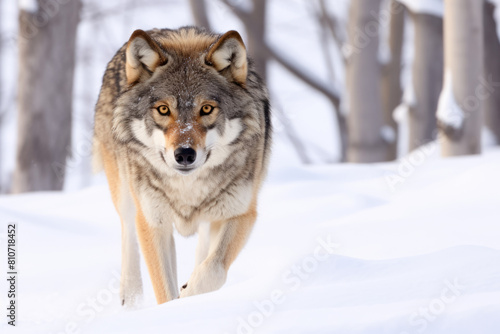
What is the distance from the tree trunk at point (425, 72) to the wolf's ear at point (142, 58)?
25.6ft

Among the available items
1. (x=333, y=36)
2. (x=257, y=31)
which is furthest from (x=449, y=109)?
(x=333, y=36)

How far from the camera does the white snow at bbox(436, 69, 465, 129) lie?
24.2ft

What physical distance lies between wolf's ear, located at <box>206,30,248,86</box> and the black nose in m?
0.68

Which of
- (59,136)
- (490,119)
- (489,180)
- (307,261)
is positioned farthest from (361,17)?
(307,261)

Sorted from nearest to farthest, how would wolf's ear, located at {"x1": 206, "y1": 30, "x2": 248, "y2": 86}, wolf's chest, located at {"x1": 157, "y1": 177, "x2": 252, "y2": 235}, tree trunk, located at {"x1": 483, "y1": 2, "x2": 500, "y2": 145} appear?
wolf's ear, located at {"x1": 206, "y1": 30, "x2": 248, "y2": 86}, wolf's chest, located at {"x1": 157, "y1": 177, "x2": 252, "y2": 235}, tree trunk, located at {"x1": 483, "y1": 2, "x2": 500, "y2": 145}

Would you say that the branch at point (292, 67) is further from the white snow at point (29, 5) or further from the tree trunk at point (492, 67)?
the white snow at point (29, 5)

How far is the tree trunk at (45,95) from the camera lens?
28.3 ft

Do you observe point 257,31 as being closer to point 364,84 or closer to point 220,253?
point 364,84

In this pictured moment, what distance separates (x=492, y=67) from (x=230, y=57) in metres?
7.51

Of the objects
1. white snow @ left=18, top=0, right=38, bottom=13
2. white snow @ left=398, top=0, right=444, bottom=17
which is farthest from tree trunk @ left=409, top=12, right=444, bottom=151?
white snow @ left=18, top=0, right=38, bottom=13

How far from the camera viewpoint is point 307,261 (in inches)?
127

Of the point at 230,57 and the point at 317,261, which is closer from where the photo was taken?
the point at 317,261

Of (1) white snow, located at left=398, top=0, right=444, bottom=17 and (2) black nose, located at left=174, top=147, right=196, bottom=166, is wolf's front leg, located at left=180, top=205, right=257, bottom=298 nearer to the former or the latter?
(2) black nose, located at left=174, top=147, right=196, bottom=166

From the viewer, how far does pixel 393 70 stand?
582 inches
